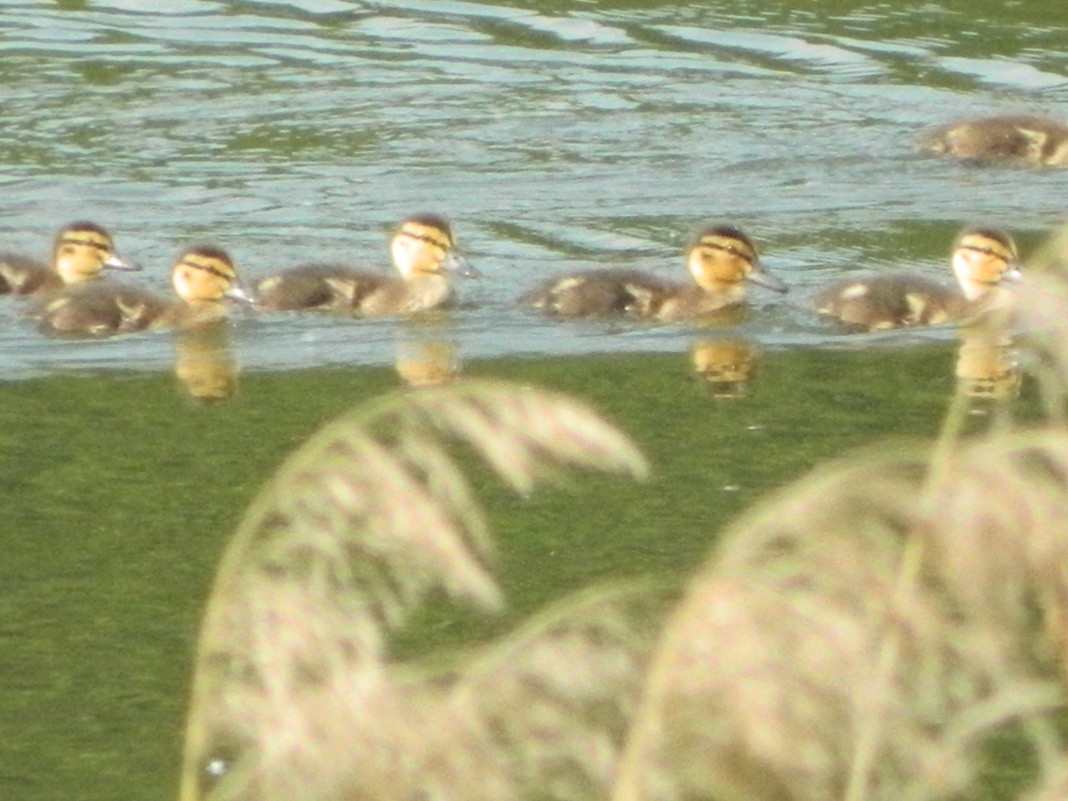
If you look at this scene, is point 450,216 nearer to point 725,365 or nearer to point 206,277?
point 206,277

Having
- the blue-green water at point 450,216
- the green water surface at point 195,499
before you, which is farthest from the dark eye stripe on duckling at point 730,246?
the green water surface at point 195,499

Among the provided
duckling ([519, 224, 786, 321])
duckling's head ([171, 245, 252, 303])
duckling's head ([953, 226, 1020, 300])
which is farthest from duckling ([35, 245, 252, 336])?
duckling's head ([953, 226, 1020, 300])

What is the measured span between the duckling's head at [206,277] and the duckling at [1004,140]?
2682mm

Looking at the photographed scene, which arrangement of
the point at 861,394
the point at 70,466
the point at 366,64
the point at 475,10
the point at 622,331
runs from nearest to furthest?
1. the point at 70,466
2. the point at 861,394
3. the point at 622,331
4. the point at 366,64
5. the point at 475,10

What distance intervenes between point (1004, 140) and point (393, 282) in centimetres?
241

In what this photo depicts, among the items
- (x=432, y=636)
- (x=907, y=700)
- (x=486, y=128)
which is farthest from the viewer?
(x=486, y=128)

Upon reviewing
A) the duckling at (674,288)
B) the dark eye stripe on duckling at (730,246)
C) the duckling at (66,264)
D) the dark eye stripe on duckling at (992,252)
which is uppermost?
the dark eye stripe on duckling at (992,252)

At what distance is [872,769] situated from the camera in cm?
222

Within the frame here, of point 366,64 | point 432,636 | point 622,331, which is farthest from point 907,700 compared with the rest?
point 366,64

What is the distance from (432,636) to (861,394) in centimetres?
216

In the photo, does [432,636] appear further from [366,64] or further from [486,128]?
[366,64]

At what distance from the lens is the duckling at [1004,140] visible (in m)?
8.85

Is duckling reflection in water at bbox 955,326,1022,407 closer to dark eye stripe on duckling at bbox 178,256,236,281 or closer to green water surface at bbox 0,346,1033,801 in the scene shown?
green water surface at bbox 0,346,1033,801

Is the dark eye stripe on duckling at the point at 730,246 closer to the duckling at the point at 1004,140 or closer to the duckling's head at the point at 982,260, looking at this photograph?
the duckling's head at the point at 982,260
